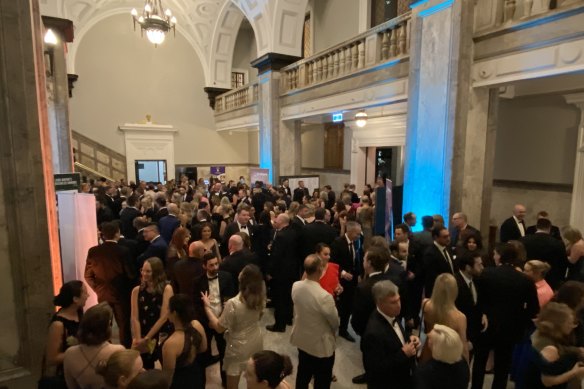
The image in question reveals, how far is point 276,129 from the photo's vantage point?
11.1 m

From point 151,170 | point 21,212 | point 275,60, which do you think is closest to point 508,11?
point 21,212

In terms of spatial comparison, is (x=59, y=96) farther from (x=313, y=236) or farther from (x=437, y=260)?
(x=437, y=260)

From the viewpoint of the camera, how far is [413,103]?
623cm

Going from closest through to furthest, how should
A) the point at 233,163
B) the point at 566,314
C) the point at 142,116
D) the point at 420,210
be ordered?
the point at 566,314, the point at 420,210, the point at 142,116, the point at 233,163

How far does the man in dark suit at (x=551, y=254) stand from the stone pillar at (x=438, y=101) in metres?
1.80

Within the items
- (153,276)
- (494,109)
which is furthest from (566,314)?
(494,109)

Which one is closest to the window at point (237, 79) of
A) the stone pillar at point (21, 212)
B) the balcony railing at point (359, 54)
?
the balcony railing at point (359, 54)

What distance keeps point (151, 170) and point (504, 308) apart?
52.2ft

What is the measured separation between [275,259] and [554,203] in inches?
230

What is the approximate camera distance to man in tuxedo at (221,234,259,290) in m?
3.34

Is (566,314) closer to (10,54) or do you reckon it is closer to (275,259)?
(275,259)

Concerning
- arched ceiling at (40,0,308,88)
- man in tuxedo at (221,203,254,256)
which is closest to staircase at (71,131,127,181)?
arched ceiling at (40,0,308,88)

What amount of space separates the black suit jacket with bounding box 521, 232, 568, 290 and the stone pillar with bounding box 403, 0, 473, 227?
5.98 feet

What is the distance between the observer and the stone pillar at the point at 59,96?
8.27 m
